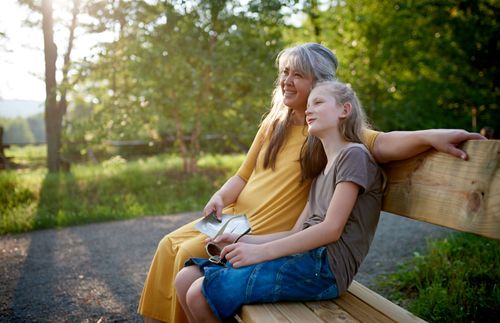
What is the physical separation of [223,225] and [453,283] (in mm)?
1842

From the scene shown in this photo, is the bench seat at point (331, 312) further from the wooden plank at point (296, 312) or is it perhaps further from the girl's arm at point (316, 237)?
the girl's arm at point (316, 237)

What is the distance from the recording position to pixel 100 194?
285 inches

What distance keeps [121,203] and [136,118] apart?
5.82 ft

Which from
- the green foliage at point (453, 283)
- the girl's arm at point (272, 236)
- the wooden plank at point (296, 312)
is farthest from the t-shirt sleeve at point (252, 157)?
the green foliage at point (453, 283)

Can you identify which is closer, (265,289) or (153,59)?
(265,289)

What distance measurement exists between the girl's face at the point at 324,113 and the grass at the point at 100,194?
188 inches

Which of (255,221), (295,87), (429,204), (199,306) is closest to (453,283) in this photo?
(429,204)

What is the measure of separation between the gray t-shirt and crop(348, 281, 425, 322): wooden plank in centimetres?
16

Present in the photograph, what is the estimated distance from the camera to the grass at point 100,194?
599 cm

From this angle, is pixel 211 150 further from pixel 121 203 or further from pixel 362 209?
pixel 362 209

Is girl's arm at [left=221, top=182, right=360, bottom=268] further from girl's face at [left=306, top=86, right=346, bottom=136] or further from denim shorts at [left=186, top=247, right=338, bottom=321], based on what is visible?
girl's face at [left=306, top=86, right=346, bottom=136]

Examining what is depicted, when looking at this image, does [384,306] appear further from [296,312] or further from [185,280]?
[185,280]

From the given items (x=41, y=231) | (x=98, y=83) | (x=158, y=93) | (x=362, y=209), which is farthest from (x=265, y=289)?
(x=98, y=83)

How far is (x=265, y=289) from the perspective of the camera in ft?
6.06
